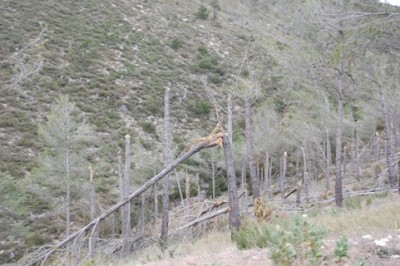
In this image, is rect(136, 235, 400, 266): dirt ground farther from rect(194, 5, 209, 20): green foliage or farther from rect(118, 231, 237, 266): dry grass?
rect(194, 5, 209, 20): green foliage

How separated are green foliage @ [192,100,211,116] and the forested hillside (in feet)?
0.35

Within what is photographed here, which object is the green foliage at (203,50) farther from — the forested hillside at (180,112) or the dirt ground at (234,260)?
the dirt ground at (234,260)

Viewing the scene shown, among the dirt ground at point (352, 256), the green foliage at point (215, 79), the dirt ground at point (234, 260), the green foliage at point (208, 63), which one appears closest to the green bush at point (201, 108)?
the green foliage at point (215, 79)

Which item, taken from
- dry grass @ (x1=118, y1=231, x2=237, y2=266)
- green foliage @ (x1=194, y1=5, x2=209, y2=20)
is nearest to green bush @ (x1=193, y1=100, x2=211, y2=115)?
green foliage @ (x1=194, y1=5, x2=209, y2=20)

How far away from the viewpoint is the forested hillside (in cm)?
1096

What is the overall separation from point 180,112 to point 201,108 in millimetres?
1559

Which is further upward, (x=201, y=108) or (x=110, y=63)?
(x=110, y=63)

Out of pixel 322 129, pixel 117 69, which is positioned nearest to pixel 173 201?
pixel 322 129

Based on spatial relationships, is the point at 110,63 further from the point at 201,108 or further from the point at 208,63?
the point at 201,108

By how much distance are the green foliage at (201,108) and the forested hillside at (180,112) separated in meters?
0.11

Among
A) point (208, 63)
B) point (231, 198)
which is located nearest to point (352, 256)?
point (231, 198)

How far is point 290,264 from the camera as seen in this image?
3365 millimetres

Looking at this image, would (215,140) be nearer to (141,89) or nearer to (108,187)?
(108,187)

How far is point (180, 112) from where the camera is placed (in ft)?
101
